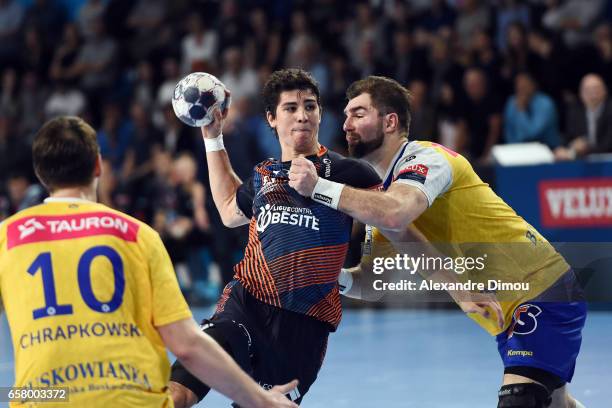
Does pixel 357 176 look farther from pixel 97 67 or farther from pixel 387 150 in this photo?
pixel 97 67

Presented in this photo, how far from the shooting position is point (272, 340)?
16.3ft

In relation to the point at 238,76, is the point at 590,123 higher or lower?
lower

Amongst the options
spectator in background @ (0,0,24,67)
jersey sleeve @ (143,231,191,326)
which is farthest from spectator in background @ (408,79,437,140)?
spectator in background @ (0,0,24,67)

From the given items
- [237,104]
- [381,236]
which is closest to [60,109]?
[237,104]

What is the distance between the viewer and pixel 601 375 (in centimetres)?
776

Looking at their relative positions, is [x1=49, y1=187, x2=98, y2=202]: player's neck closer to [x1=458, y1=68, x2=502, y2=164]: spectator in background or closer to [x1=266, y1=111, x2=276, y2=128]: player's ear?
[x1=266, y1=111, x2=276, y2=128]: player's ear

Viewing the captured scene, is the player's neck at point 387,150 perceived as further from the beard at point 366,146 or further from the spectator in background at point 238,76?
the spectator in background at point 238,76

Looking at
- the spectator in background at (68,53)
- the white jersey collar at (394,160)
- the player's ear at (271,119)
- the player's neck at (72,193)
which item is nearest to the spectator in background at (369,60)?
the spectator in background at (68,53)

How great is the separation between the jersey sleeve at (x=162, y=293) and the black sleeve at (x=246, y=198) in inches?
74.6

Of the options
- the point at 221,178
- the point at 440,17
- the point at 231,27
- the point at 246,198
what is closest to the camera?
the point at 246,198

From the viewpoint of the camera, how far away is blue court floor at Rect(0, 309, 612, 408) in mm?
7070

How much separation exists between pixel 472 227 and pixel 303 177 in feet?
3.20

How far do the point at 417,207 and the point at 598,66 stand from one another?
8.90 metres

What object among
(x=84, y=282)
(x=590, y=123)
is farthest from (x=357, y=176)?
(x=590, y=123)
